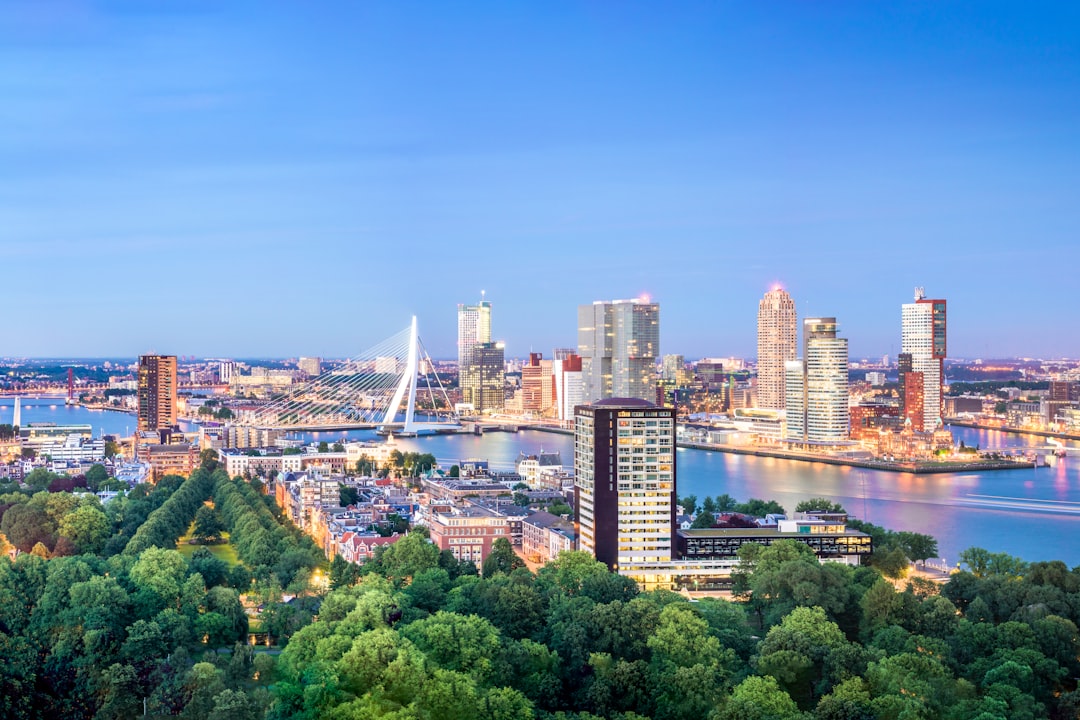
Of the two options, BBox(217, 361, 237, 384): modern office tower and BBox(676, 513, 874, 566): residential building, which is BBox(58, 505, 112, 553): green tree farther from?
BBox(217, 361, 237, 384): modern office tower

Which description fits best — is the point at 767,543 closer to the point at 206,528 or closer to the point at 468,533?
the point at 468,533

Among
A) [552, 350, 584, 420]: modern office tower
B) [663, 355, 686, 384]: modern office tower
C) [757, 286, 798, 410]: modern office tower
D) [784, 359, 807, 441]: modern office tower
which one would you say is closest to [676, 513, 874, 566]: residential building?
[784, 359, 807, 441]: modern office tower

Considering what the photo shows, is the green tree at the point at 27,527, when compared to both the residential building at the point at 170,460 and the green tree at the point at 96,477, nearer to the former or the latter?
the green tree at the point at 96,477

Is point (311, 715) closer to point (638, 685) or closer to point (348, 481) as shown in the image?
point (638, 685)

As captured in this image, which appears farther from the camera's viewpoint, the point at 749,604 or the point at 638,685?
the point at 749,604

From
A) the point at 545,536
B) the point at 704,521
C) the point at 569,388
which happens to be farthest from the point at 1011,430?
the point at 545,536

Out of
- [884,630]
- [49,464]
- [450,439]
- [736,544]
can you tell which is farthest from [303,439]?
[884,630]

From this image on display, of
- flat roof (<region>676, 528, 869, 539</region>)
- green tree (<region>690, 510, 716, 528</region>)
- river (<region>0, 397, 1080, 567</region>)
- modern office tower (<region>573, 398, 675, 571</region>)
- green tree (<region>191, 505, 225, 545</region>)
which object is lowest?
river (<region>0, 397, 1080, 567</region>)
